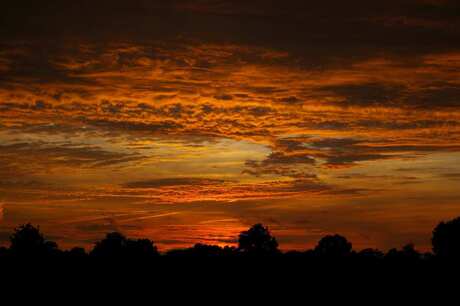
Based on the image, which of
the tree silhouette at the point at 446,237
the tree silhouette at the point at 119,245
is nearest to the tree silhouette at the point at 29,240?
the tree silhouette at the point at 119,245

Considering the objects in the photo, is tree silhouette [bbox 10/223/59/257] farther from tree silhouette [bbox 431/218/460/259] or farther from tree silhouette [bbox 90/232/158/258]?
tree silhouette [bbox 431/218/460/259]

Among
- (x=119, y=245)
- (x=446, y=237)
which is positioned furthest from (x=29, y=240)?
(x=446, y=237)

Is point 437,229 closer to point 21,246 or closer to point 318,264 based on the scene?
point 318,264

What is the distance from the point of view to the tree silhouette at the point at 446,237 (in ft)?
483

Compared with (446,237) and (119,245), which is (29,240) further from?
(446,237)

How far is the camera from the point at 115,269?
8175 cm

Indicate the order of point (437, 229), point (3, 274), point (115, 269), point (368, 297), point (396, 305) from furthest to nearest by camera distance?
point (437, 229) → point (115, 269) → point (3, 274) → point (368, 297) → point (396, 305)

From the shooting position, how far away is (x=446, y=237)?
15050 cm

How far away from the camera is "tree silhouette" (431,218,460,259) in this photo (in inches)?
5797

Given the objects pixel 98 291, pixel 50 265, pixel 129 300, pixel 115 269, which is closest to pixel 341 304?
pixel 129 300

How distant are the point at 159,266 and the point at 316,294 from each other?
29849 mm

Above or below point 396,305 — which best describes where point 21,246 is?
above

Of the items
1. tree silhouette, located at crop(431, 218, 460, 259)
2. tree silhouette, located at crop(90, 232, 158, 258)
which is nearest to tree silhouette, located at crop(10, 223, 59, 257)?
tree silhouette, located at crop(90, 232, 158, 258)

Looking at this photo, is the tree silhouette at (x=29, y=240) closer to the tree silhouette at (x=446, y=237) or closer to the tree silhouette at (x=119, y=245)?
the tree silhouette at (x=119, y=245)
